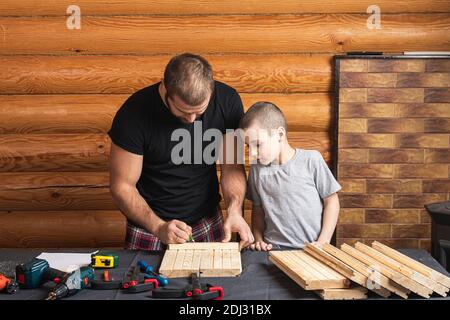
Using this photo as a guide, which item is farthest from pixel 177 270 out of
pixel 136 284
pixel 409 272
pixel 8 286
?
pixel 409 272

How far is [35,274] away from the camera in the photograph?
232 centimetres

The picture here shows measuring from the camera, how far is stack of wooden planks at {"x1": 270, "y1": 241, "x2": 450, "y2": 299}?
216cm

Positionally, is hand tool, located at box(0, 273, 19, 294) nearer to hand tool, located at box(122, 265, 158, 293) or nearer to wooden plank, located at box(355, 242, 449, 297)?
hand tool, located at box(122, 265, 158, 293)

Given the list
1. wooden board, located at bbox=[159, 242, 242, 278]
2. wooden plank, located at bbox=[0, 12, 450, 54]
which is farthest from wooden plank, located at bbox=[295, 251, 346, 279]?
wooden plank, located at bbox=[0, 12, 450, 54]

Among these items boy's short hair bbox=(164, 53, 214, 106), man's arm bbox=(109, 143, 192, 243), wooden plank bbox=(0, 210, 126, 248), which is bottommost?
wooden plank bbox=(0, 210, 126, 248)

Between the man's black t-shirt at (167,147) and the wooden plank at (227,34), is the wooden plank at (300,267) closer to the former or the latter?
the man's black t-shirt at (167,147)

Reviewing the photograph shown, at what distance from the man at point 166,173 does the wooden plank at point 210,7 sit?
1.37 metres

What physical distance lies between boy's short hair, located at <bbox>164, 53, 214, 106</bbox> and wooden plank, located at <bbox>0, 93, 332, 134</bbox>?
5.98 feet

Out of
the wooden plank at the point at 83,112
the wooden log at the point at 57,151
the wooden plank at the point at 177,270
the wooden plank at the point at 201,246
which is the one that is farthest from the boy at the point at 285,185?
the wooden log at the point at 57,151

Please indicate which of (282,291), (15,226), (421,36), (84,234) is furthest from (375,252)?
(15,226)

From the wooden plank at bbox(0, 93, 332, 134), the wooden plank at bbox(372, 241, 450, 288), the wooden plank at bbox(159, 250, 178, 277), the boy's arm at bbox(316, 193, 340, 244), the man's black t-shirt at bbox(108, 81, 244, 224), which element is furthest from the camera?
the wooden plank at bbox(0, 93, 332, 134)

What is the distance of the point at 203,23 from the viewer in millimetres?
4574

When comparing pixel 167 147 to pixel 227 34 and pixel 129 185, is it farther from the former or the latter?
pixel 227 34

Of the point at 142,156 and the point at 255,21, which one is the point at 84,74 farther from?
the point at 142,156
